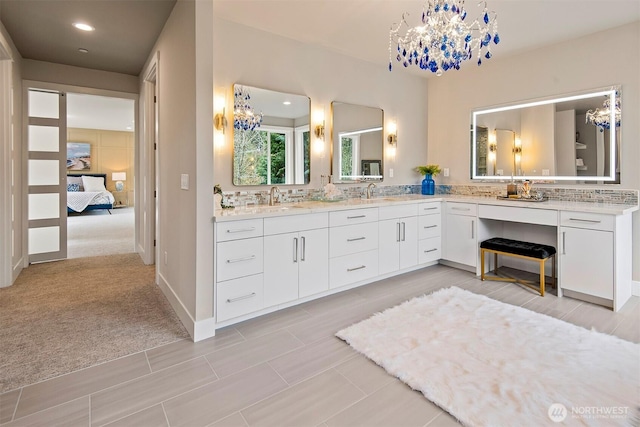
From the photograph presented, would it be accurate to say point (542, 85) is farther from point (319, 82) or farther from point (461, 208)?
point (319, 82)

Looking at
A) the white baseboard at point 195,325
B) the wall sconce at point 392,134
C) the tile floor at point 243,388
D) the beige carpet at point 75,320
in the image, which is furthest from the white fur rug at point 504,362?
the wall sconce at point 392,134

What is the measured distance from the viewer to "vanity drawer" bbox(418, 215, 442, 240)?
4027mm

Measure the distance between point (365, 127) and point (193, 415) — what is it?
356 centimetres

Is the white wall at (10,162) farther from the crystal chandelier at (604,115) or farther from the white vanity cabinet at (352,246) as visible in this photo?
the crystal chandelier at (604,115)

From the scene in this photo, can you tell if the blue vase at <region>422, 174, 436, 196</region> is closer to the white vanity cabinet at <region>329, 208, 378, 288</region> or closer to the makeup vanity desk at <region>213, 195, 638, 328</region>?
the makeup vanity desk at <region>213, 195, 638, 328</region>

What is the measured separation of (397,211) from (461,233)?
3.07ft

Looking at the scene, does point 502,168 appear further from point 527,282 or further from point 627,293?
point 627,293

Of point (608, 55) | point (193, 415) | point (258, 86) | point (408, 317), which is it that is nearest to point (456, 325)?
point (408, 317)

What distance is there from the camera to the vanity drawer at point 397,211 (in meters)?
3.60

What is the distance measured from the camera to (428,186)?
474 centimetres

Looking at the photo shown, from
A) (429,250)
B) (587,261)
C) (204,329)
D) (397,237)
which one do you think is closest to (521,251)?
(587,261)

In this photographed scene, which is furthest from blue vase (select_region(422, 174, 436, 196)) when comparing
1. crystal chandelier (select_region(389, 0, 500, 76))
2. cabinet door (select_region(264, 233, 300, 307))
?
cabinet door (select_region(264, 233, 300, 307))

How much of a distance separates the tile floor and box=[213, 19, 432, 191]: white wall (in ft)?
5.10

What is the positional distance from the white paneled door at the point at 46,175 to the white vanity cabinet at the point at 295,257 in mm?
3807
